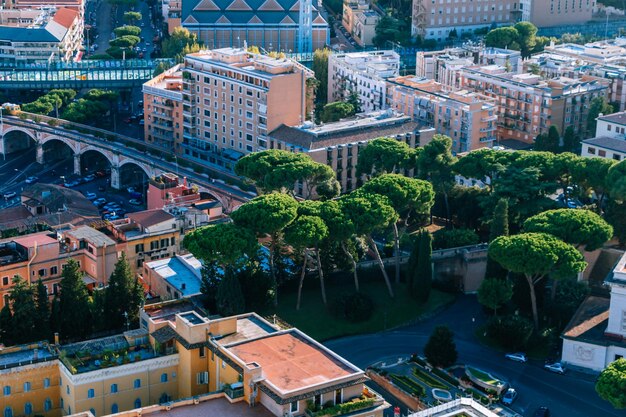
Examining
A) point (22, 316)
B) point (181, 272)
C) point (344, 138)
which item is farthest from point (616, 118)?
point (22, 316)

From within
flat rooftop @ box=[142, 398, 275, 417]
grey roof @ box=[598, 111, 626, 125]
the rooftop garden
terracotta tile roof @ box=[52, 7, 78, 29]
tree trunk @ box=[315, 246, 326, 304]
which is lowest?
tree trunk @ box=[315, 246, 326, 304]

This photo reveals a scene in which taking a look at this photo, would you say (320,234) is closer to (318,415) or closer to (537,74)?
(318,415)

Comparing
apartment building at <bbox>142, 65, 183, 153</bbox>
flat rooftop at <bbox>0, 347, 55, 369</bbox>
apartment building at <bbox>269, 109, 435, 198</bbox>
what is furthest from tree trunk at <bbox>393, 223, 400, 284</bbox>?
apartment building at <bbox>142, 65, 183, 153</bbox>

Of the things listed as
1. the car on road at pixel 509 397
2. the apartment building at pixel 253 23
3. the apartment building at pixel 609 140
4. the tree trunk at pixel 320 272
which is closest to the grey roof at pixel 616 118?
the apartment building at pixel 609 140

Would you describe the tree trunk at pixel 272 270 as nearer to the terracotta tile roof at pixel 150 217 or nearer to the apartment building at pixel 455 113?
the terracotta tile roof at pixel 150 217

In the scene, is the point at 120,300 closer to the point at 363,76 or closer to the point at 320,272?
the point at 320,272

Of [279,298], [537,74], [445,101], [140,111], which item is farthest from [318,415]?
[140,111]

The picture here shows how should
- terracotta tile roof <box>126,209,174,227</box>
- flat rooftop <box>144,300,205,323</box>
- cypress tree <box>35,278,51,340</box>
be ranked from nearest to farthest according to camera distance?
flat rooftop <box>144,300,205,323</box> → cypress tree <box>35,278,51,340</box> → terracotta tile roof <box>126,209,174,227</box>

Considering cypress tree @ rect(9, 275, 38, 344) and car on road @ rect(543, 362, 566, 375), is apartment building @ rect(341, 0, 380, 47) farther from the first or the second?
cypress tree @ rect(9, 275, 38, 344)
